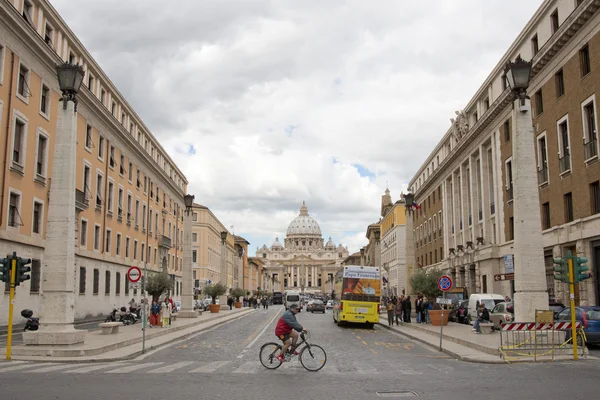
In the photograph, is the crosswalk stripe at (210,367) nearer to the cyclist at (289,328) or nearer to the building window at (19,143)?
the cyclist at (289,328)

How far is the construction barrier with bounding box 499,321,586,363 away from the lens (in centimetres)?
1650

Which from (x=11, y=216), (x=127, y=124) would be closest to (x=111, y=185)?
(x=127, y=124)

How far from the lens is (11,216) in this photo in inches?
1205

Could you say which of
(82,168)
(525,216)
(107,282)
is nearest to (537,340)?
(525,216)

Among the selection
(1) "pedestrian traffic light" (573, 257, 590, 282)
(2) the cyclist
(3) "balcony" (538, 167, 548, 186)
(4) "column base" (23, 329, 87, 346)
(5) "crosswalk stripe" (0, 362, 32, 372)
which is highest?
(3) "balcony" (538, 167, 548, 186)

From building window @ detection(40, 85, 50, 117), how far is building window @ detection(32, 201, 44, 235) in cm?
526

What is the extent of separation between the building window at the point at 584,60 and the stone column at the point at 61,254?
2326 centimetres

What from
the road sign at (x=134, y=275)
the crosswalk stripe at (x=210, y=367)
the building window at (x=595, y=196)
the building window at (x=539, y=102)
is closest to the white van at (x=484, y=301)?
the building window at (x=595, y=196)

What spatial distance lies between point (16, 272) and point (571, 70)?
26.6 m

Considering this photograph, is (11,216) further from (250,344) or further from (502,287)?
(502,287)

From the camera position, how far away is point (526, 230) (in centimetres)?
1797

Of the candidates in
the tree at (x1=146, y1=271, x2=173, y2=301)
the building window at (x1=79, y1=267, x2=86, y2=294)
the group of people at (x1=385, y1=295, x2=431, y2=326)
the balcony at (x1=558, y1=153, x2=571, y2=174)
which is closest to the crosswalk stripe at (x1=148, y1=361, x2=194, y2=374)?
the group of people at (x1=385, y1=295, x2=431, y2=326)

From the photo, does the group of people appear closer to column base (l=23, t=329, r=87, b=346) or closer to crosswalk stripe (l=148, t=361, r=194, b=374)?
crosswalk stripe (l=148, t=361, r=194, b=374)

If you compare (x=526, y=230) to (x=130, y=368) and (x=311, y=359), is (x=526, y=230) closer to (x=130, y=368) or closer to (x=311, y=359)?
(x=311, y=359)
